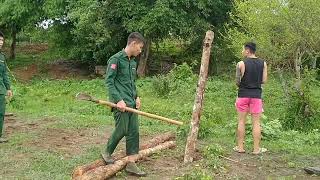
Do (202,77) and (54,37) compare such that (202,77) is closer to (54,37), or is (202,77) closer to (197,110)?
(197,110)

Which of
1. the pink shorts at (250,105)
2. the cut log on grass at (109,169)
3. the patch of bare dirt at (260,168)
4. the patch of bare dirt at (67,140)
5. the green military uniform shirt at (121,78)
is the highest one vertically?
the green military uniform shirt at (121,78)

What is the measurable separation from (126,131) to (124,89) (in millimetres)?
574

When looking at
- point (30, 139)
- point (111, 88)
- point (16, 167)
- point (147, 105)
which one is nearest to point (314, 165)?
point (111, 88)

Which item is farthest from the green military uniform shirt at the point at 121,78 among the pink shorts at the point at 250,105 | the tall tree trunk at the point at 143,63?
the tall tree trunk at the point at 143,63

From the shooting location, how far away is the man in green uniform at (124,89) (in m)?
6.82

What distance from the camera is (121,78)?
6965 millimetres

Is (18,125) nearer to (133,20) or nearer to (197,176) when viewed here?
(197,176)

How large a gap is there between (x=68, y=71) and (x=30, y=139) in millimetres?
18810

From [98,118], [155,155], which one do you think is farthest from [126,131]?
[98,118]

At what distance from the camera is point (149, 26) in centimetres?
2241

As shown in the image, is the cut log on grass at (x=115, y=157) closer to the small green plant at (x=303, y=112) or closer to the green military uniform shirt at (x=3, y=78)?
the green military uniform shirt at (x=3, y=78)

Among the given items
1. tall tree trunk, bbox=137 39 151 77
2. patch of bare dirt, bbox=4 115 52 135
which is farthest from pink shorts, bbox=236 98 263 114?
tall tree trunk, bbox=137 39 151 77

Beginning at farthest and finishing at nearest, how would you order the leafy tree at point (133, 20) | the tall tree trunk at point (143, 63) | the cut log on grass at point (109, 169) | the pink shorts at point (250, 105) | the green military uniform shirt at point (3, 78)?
1. the tall tree trunk at point (143, 63)
2. the leafy tree at point (133, 20)
3. the green military uniform shirt at point (3, 78)
4. the pink shorts at point (250, 105)
5. the cut log on grass at point (109, 169)

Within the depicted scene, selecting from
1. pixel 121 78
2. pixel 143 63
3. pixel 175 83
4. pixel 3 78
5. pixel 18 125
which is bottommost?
pixel 18 125
